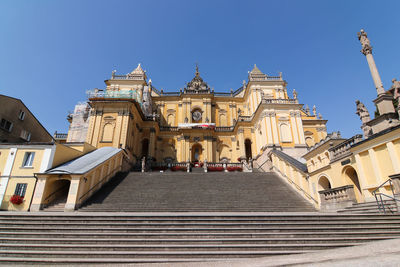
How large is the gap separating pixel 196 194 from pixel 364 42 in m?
15.7

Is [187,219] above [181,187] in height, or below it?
below

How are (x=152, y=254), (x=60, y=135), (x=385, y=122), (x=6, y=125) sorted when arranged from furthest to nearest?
(x=60, y=135)
(x=6, y=125)
(x=385, y=122)
(x=152, y=254)

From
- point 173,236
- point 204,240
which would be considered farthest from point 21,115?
point 204,240

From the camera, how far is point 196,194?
14.1 meters

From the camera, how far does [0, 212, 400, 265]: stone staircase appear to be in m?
6.25

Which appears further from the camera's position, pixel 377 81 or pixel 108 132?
pixel 108 132

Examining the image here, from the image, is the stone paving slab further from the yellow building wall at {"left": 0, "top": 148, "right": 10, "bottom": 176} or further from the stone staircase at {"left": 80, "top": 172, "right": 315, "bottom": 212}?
the yellow building wall at {"left": 0, "top": 148, "right": 10, "bottom": 176}

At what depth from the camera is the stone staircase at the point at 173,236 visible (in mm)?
6250

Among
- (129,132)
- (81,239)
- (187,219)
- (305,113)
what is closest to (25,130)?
(129,132)

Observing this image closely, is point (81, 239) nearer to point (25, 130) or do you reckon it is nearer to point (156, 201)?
point (156, 201)

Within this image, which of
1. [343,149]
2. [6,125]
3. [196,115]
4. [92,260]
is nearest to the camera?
[92,260]

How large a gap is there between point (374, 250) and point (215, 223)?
4828 millimetres

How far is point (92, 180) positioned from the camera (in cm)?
1430

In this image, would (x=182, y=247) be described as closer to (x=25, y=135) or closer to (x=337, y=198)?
(x=337, y=198)
